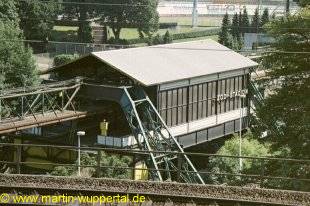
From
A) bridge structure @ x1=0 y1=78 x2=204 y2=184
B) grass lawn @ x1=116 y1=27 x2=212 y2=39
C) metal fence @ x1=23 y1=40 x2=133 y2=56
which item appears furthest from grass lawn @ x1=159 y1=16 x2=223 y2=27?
bridge structure @ x1=0 y1=78 x2=204 y2=184

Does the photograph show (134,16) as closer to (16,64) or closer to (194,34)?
(194,34)

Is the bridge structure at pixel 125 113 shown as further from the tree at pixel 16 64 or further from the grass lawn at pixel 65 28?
the grass lawn at pixel 65 28

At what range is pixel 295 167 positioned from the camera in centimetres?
2202

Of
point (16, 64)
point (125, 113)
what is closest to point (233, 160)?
point (125, 113)

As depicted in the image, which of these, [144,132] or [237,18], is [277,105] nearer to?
[144,132]

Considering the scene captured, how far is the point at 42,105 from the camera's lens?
31.1 metres

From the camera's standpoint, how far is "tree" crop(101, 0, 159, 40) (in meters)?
80.8

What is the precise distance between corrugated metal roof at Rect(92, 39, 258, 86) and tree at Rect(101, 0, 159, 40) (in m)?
37.0

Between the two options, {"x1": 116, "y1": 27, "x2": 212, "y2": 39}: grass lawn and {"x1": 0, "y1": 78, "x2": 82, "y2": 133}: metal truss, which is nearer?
{"x1": 0, "y1": 78, "x2": 82, "y2": 133}: metal truss

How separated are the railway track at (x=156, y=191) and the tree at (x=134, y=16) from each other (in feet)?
219

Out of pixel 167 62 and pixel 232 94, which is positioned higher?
pixel 167 62

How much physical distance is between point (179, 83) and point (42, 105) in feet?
28.5

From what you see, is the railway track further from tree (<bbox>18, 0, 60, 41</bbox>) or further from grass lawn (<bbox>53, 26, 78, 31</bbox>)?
grass lawn (<bbox>53, 26, 78, 31</bbox>)

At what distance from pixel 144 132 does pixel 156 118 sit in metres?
2.24
